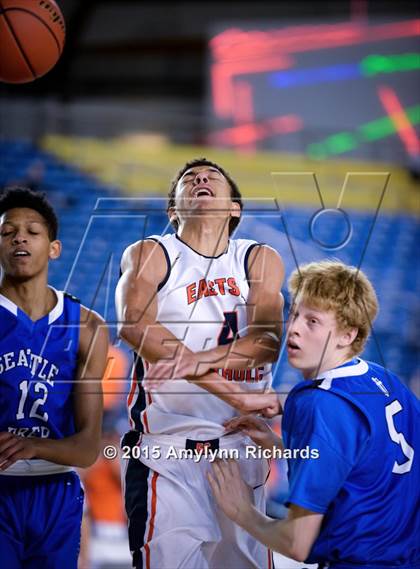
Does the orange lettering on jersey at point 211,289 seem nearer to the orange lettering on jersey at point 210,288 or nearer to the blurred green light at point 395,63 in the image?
the orange lettering on jersey at point 210,288

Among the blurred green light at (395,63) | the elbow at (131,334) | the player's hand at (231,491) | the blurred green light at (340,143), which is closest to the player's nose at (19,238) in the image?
the elbow at (131,334)

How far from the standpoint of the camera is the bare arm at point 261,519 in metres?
2.18

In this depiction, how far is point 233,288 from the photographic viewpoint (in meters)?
2.90

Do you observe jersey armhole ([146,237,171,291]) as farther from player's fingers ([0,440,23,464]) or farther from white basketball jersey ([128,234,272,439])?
player's fingers ([0,440,23,464])

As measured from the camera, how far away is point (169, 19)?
13.1m

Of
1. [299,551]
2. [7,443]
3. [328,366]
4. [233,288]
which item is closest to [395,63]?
[233,288]

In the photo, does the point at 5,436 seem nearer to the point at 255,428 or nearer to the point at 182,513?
the point at 182,513

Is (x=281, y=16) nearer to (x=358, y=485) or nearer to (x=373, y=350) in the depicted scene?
(x=373, y=350)

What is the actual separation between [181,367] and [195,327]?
181mm

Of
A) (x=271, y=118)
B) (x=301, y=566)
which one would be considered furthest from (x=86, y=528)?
(x=271, y=118)

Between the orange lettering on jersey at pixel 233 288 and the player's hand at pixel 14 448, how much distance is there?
0.89 metres

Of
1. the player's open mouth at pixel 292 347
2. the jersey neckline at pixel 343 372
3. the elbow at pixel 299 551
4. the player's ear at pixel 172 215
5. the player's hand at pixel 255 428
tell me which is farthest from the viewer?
the player's ear at pixel 172 215

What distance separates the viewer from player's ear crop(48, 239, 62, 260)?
2.93m

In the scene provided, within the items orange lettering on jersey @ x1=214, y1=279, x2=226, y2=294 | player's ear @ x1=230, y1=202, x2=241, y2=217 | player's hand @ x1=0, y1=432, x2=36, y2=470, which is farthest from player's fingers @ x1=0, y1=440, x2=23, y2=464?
player's ear @ x1=230, y1=202, x2=241, y2=217
